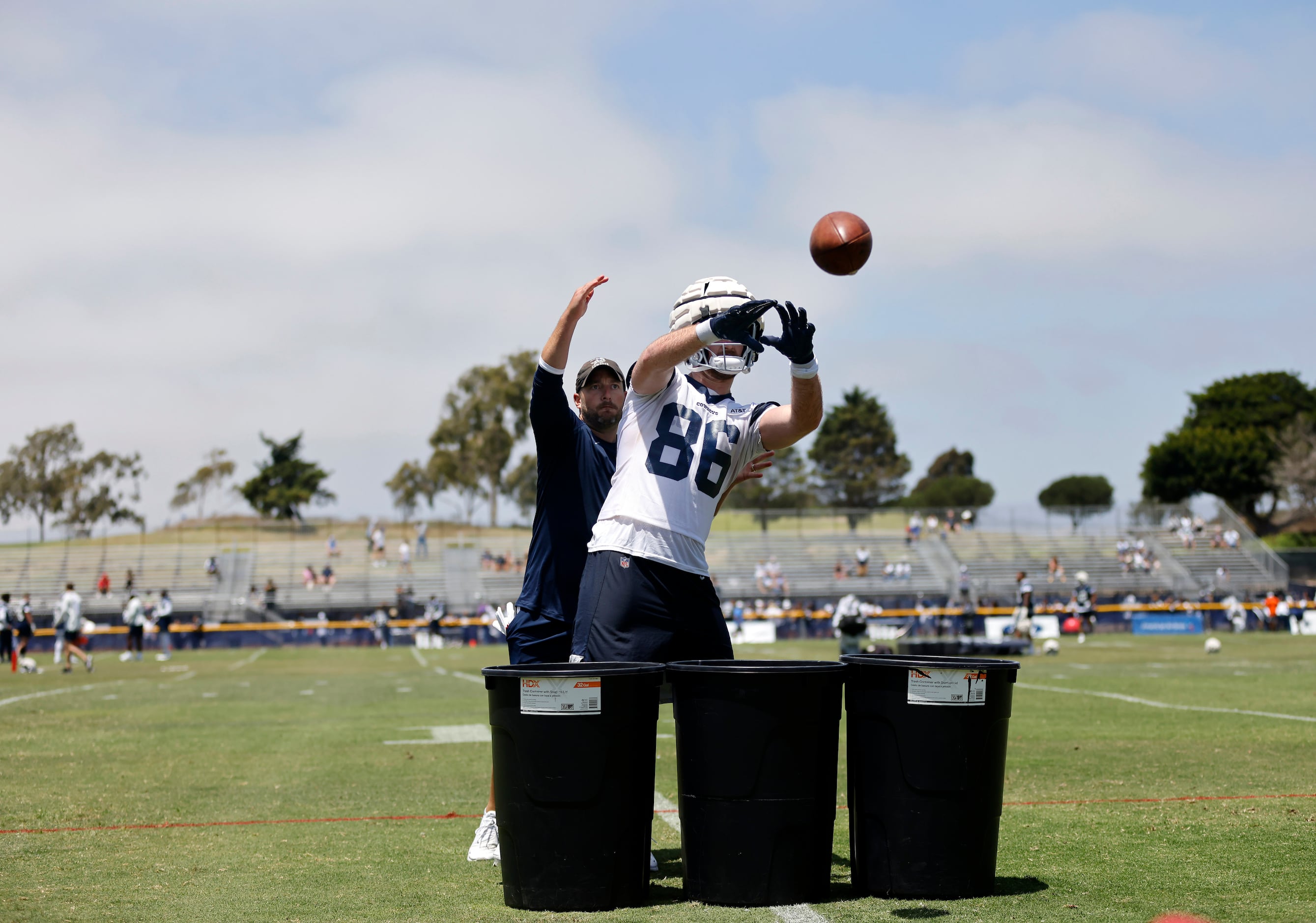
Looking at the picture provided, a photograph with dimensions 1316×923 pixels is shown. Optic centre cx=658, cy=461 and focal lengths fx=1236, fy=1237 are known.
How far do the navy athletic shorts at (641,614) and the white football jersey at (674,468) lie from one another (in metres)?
0.06

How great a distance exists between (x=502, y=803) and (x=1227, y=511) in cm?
5343

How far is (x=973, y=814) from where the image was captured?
14.0ft

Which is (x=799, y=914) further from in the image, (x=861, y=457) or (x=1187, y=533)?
(x=861, y=457)

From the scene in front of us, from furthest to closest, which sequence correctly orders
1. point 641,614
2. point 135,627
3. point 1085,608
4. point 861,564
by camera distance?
point 861,564 → point 1085,608 → point 135,627 → point 641,614

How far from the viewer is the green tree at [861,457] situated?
98.6 m

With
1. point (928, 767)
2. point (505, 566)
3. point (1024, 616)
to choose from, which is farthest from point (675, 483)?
point (505, 566)

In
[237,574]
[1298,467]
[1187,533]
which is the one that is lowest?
[237,574]

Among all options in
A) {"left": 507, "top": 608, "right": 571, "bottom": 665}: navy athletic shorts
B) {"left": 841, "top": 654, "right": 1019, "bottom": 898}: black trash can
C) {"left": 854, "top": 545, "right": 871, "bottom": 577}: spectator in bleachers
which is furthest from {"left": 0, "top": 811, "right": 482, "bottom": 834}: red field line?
{"left": 854, "top": 545, "right": 871, "bottom": 577}: spectator in bleachers

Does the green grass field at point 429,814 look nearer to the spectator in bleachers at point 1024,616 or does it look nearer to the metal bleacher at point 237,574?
the spectator in bleachers at point 1024,616

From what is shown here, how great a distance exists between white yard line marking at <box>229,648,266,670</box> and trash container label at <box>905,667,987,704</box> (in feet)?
78.7

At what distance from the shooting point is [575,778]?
4121 millimetres

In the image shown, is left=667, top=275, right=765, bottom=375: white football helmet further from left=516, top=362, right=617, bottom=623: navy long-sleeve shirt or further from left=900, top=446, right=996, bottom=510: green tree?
left=900, top=446, right=996, bottom=510: green tree

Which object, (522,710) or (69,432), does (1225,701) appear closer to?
(522,710)

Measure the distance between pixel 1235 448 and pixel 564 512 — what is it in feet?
280
